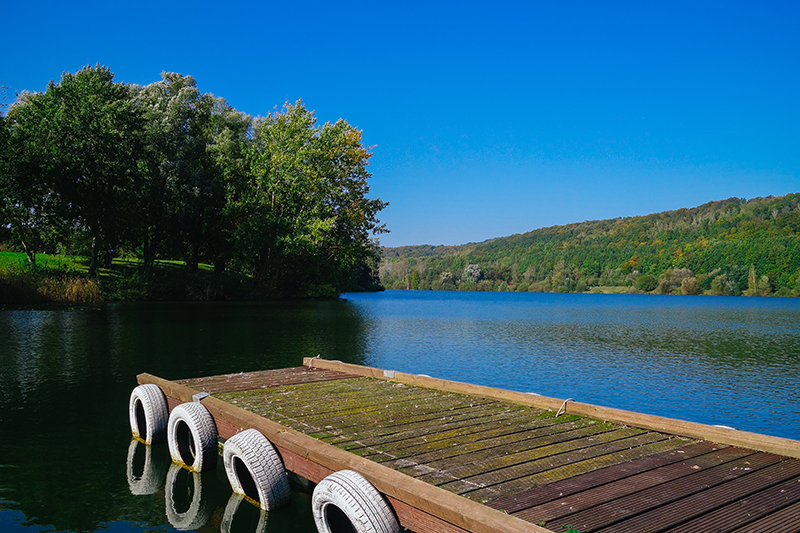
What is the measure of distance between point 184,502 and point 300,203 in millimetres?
43113

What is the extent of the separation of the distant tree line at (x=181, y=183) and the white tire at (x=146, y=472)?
1256 inches

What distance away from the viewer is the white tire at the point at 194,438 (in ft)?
24.5

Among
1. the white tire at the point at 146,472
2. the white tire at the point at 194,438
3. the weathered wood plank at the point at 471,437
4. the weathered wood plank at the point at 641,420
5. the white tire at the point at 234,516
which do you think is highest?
the weathered wood plank at the point at 641,420

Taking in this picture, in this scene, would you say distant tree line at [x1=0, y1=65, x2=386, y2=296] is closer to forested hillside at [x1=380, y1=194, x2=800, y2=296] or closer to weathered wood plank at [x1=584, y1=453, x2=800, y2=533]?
weathered wood plank at [x1=584, y1=453, x2=800, y2=533]

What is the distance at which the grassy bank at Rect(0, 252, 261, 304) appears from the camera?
3142 cm

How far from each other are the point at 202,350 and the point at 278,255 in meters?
32.6

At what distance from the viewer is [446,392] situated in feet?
28.9

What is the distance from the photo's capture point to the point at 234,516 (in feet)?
20.5

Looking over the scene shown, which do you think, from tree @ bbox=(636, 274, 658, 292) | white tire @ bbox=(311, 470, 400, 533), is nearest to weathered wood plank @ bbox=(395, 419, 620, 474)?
white tire @ bbox=(311, 470, 400, 533)

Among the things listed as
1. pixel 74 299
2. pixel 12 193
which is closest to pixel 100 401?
pixel 74 299

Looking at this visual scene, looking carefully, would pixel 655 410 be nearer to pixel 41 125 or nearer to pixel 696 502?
pixel 696 502

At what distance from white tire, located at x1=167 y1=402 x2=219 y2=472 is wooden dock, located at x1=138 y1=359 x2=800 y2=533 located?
22 cm

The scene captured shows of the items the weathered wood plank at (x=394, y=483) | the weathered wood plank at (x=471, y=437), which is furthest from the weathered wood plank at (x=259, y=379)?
the weathered wood plank at (x=471, y=437)

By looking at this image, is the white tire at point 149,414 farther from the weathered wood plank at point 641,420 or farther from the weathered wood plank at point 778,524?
the weathered wood plank at point 778,524
